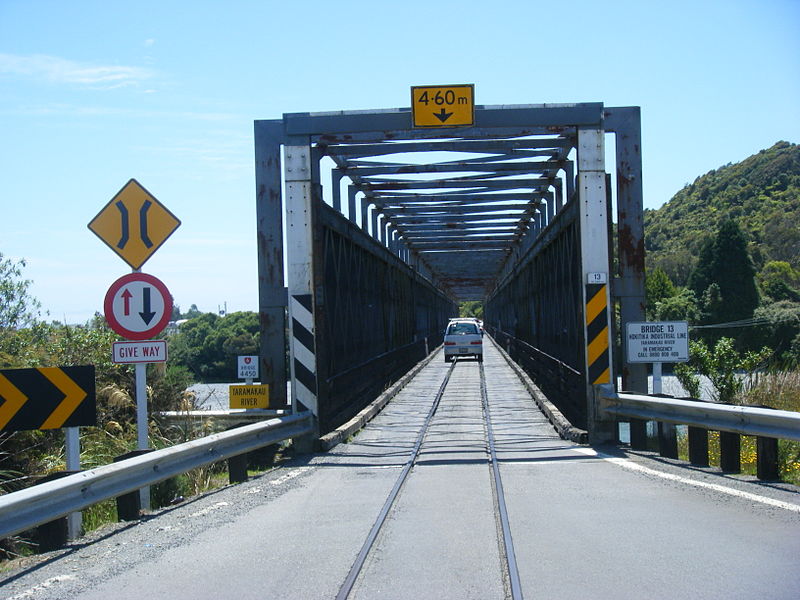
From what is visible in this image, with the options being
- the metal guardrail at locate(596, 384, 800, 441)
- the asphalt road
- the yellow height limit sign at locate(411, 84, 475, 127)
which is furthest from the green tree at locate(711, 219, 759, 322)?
the asphalt road

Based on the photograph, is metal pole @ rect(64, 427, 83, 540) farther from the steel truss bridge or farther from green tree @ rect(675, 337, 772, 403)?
green tree @ rect(675, 337, 772, 403)

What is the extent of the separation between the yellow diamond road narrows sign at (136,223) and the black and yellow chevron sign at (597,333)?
563 centimetres

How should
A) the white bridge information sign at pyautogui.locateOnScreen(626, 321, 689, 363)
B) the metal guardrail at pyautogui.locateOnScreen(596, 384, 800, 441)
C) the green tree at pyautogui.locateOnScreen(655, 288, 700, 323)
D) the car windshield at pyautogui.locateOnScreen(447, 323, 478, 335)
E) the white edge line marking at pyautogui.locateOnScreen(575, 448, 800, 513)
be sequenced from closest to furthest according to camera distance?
the white edge line marking at pyautogui.locateOnScreen(575, 448, 800, 513) < the metal guardrail at pyautogui.locateOnScreen(596, 384, 800, 441) < the white bridge information sign at pyautogui.locateOnScreen(626, 321, 689, 363) < the car windshield at pyautogui.locateOnScreen(447, 323, 478, 335) < the green tree at pyautogui.locateOnScreen(655, 288, 700, 323)

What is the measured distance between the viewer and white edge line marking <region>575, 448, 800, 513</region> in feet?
21.1

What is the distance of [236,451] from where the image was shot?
8562mm

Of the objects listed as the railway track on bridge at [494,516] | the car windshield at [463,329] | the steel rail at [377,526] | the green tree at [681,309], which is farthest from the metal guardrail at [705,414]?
the green tree at [681,309]

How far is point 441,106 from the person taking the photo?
11.1 meters

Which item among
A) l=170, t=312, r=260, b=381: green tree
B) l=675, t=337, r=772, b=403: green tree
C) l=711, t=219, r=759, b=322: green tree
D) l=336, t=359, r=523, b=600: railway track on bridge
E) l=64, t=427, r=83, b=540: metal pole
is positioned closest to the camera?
l=336, t=359, r=523, b=600: railway track on bridge

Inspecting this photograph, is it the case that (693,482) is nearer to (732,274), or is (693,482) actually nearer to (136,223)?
(136,223)

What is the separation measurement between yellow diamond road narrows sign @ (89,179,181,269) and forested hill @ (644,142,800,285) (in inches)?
3675

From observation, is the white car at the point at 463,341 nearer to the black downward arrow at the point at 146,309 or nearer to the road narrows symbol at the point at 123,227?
the road narrows symbol at the point at 123,227

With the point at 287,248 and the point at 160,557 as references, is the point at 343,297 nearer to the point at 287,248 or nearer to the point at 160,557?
the point at 287,248

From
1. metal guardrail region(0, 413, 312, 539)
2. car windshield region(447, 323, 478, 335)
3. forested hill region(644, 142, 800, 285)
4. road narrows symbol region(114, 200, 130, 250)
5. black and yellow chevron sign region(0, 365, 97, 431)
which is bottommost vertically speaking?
metal guardrail region(0, 413, 312, 539)

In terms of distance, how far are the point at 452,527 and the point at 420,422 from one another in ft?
28.1
